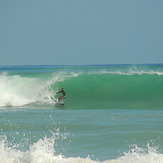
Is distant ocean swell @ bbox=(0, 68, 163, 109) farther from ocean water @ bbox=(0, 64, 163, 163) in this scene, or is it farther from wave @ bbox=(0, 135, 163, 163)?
wave @ bbox=(0, 135, 163, 163)

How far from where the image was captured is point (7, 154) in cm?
774

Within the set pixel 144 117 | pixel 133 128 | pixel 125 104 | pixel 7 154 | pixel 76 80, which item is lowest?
pixel 7 154

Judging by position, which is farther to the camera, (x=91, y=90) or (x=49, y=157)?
(x=91, y=90)

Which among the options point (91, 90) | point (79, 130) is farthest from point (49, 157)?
point (91, 90)

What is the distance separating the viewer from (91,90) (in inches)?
969

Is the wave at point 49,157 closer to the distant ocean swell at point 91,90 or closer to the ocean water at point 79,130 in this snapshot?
the ocean water at point 79,130

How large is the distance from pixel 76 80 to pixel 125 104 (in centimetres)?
675

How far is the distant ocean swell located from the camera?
20469 mm

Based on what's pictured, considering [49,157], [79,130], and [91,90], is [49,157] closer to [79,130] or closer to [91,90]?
[79,130]

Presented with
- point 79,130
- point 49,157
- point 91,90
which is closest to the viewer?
point 49,157

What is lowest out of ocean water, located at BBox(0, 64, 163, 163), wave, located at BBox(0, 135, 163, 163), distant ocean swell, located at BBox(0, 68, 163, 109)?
A: wave, located at BBox(0, 135, 163, 163)

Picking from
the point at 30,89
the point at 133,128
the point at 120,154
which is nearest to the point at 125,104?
the point at 30,89

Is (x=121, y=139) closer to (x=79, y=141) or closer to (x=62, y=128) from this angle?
(x=79, y=141)

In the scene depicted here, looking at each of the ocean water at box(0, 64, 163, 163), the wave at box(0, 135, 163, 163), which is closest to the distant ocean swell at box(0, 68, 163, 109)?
the ocean water at box(0, 64, 163, 163)
